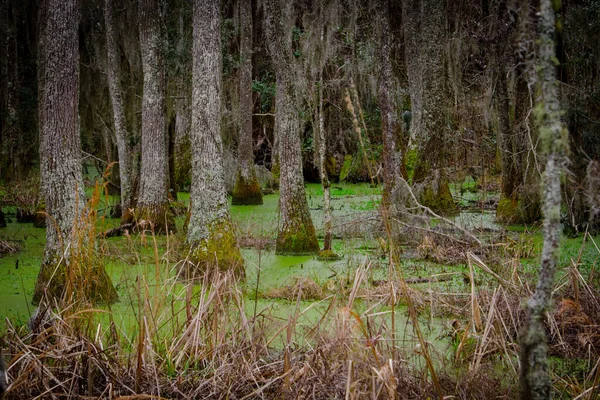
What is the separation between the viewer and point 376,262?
7637mm

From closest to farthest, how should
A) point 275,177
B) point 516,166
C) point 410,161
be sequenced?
point 516,166
point 410,161
point 275,177

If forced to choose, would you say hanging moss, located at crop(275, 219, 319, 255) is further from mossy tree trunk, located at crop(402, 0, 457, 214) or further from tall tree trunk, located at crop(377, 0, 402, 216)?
mossy tree trunk, located at crop(402, 0, 457, 214)

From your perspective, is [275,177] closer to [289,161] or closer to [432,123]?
[432,123]

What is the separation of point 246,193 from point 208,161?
8.08 meters

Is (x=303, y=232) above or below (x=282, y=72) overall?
below

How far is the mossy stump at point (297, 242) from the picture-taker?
8.97 m

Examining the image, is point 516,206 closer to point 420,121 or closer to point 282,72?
point 420,121

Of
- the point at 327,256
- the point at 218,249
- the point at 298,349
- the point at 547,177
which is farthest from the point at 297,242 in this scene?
the point at 547,177

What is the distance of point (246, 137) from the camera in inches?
633

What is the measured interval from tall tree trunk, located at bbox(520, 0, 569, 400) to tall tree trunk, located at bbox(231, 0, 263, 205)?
44.5 ft

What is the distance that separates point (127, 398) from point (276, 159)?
54.0 ft

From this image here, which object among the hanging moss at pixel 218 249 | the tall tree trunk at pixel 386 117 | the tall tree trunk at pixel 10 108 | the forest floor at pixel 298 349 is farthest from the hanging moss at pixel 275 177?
the forest floor at pixel 298 349

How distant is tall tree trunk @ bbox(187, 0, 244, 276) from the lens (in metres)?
7.32

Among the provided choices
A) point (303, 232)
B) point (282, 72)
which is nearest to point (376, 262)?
point (303, 232)
